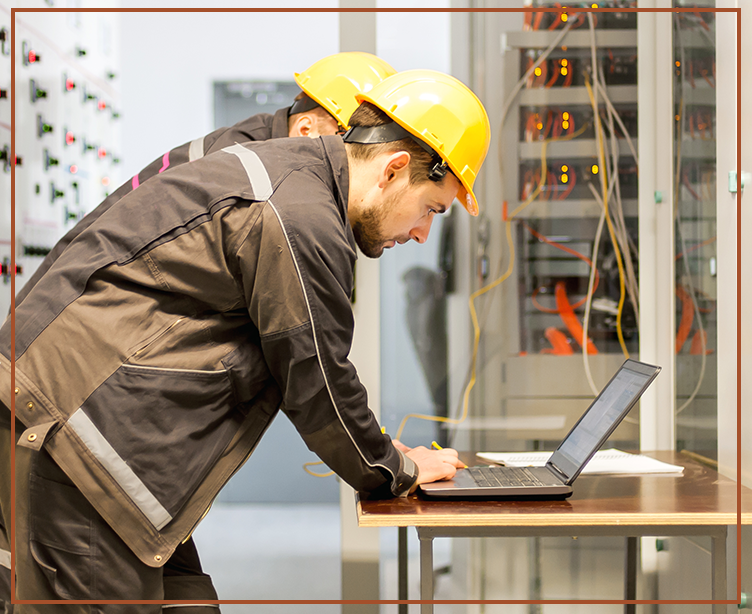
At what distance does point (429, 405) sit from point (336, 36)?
3.99 feet

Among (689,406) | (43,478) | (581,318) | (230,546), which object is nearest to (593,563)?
(689,406)

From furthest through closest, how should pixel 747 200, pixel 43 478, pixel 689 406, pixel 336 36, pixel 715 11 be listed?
pixel 336 36, pixel 689 406, pixel 715 11, pixel 747 200, pixel 43 478

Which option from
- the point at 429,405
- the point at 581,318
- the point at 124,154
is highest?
the point at 124,154

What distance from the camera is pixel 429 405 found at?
7.21 feet

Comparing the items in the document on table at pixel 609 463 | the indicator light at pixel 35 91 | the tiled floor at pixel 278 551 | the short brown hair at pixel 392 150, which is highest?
the indicator light at pixel 35 91

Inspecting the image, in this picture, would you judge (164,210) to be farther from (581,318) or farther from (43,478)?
(581,318)

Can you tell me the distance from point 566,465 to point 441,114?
2.45ft

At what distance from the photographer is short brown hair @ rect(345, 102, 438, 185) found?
118cm

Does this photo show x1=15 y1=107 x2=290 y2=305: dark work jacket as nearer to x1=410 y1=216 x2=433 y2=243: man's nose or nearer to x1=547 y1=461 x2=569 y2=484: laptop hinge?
x1=410 y1=216 x2=433 y2=243: man's nose

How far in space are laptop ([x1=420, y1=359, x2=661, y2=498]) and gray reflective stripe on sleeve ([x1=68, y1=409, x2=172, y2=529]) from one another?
485mm

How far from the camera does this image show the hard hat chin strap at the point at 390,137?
46.5 inches

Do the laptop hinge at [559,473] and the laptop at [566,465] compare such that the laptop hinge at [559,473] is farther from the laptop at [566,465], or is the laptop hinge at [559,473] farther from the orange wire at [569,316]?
the orange wire at [569,316]

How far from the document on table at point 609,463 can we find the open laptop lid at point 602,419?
0.09m

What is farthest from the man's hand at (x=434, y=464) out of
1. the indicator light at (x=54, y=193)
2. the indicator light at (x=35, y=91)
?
the indicator light at (x=35, y=91)
